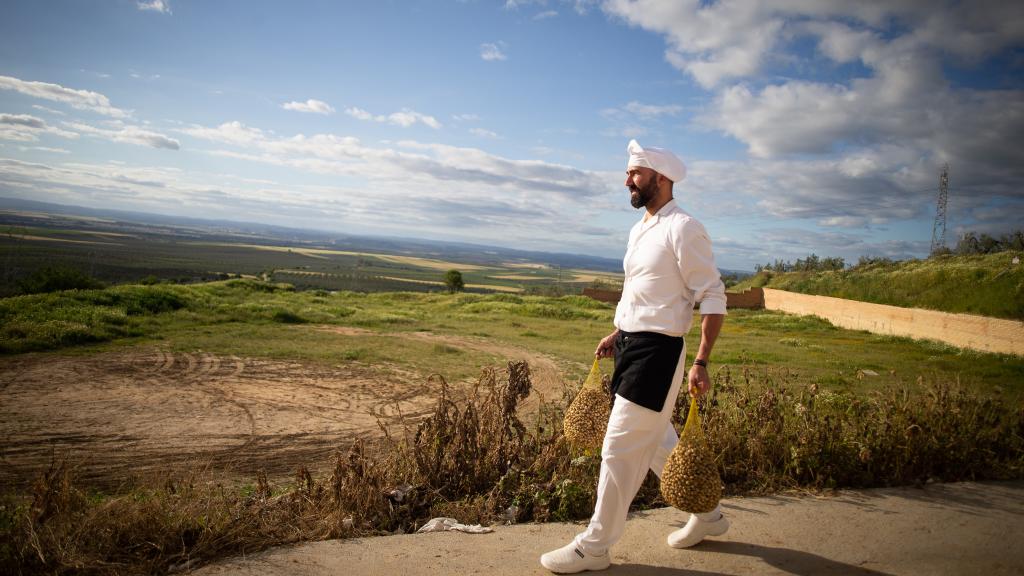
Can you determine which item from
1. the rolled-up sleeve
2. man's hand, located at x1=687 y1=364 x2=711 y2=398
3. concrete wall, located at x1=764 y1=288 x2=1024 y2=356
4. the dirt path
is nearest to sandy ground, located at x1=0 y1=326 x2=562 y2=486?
the dirt path

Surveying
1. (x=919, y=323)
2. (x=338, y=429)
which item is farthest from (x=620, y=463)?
(x=919, y=323)

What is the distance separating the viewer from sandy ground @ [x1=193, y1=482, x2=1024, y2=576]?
318 cm

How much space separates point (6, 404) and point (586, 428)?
9.74 meters

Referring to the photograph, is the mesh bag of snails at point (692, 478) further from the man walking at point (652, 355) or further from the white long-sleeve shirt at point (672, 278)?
the white long-sleeve shirt at point (672, 278)

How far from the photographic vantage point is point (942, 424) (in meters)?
4.95

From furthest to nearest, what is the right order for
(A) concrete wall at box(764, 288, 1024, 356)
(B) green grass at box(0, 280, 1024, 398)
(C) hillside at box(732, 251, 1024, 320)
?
(C) hillside at box(732, 251, 1024, 320) < (A) concrete wall at box(764, 288, 1024, 356) < (B) green grass at box(0, 280, 1024, 398)

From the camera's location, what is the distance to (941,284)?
21.3m

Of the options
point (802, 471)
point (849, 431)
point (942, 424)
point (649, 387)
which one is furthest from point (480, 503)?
point (942, 424)

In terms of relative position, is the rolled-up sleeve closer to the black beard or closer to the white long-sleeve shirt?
the white long-sleeve shirt

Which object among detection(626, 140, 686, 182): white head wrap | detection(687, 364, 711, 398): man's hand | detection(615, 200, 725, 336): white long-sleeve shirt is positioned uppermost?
detection(626, 140, 686, 182): white head wrap

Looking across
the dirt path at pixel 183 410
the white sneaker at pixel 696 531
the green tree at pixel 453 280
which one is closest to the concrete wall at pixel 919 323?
the dirt path at pixel 183 410

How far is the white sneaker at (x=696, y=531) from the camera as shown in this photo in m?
3.37

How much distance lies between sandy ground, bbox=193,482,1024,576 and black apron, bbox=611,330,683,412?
1.00m

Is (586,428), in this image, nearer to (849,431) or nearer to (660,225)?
(660,225)
